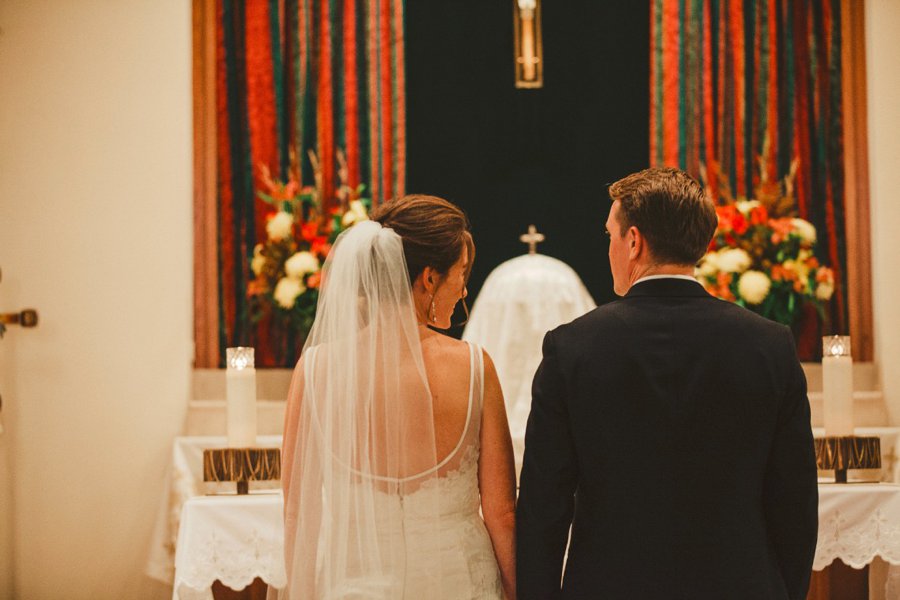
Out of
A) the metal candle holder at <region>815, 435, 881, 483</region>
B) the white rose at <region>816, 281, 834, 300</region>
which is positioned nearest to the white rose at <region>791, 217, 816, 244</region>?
the white rose at <region>816, 281, 834, 300</region>

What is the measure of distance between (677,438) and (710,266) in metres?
2.72

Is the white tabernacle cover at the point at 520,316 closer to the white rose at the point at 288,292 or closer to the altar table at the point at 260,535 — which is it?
the white rose at the point at 288,292

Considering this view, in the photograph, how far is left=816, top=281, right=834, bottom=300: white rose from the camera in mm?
4598

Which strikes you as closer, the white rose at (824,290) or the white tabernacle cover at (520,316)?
the white tabernacle cover at (520,316)

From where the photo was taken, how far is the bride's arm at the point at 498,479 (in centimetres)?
230

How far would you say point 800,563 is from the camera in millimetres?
2127

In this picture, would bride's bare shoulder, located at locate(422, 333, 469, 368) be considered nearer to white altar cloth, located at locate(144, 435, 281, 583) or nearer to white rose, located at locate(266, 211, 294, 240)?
white altar cloth, located at locate(144, 435, 281, 583)

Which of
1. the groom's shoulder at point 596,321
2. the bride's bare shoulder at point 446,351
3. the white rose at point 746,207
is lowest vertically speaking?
the bride's bare shoulder at point 446,351

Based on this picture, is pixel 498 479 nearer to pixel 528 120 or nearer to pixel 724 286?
pixel 724 286

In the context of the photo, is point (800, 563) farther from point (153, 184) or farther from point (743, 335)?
point (153, 184)

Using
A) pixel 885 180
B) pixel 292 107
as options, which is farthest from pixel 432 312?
pixel 885 180

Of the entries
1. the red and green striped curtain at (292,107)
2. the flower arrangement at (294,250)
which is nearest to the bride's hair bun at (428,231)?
the flower arrangement at (294,250)

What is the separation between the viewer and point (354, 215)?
4.59 metres

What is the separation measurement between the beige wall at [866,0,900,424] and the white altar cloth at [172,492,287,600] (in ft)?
10.3
